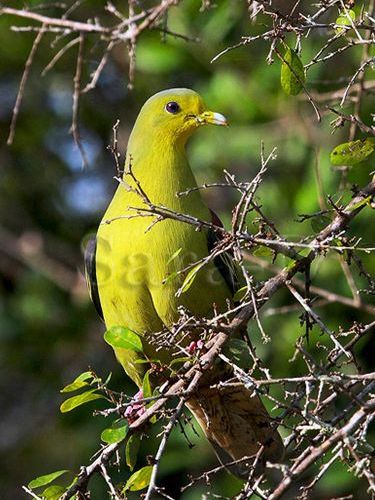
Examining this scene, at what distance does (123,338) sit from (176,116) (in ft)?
4.59

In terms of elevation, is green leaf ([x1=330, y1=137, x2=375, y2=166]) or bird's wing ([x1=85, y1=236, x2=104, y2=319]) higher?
green leaf ([x1=330, y1=137, x2=375, y2=166])

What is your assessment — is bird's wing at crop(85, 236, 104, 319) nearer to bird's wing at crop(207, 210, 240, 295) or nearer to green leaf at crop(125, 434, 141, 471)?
bird's wing at crop(207, 210, 240, 295)

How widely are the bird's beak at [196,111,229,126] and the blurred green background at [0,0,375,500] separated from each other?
800mm

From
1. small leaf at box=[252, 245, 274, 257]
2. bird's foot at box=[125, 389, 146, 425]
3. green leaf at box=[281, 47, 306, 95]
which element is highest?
green leaf at box=[281, 47, 306, 95]

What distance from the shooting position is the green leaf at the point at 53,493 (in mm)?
3033

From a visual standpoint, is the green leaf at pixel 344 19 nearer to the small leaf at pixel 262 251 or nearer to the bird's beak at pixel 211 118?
the small leaf at pixel 262 251

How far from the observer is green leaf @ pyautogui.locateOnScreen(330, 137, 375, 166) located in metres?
3.15

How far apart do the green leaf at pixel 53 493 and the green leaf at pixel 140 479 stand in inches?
8.5

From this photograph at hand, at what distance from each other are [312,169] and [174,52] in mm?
1208

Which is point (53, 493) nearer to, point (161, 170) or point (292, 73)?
point (292, 73)

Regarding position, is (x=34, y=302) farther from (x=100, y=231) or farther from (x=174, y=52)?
(x=100, y=231)

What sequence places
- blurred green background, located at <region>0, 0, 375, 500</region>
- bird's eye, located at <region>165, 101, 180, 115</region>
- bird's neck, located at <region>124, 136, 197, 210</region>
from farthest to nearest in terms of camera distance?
blurred green background, located at <region>0, 0, 375, 500</region>
bird's eye, located at <region>165, 101, 180, 115</region>
bird's neck, located at <region>124, 136, 197, 210</region>

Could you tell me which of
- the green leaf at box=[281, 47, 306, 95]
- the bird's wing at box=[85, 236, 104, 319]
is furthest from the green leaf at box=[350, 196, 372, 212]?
the bird's wing at box=[85, 236, 104, 319]

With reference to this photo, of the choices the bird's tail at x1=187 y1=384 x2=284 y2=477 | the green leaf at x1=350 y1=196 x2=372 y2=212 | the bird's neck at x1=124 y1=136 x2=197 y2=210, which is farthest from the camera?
the bird's tail at x1=187 y1=384 x2=284 y2=477
